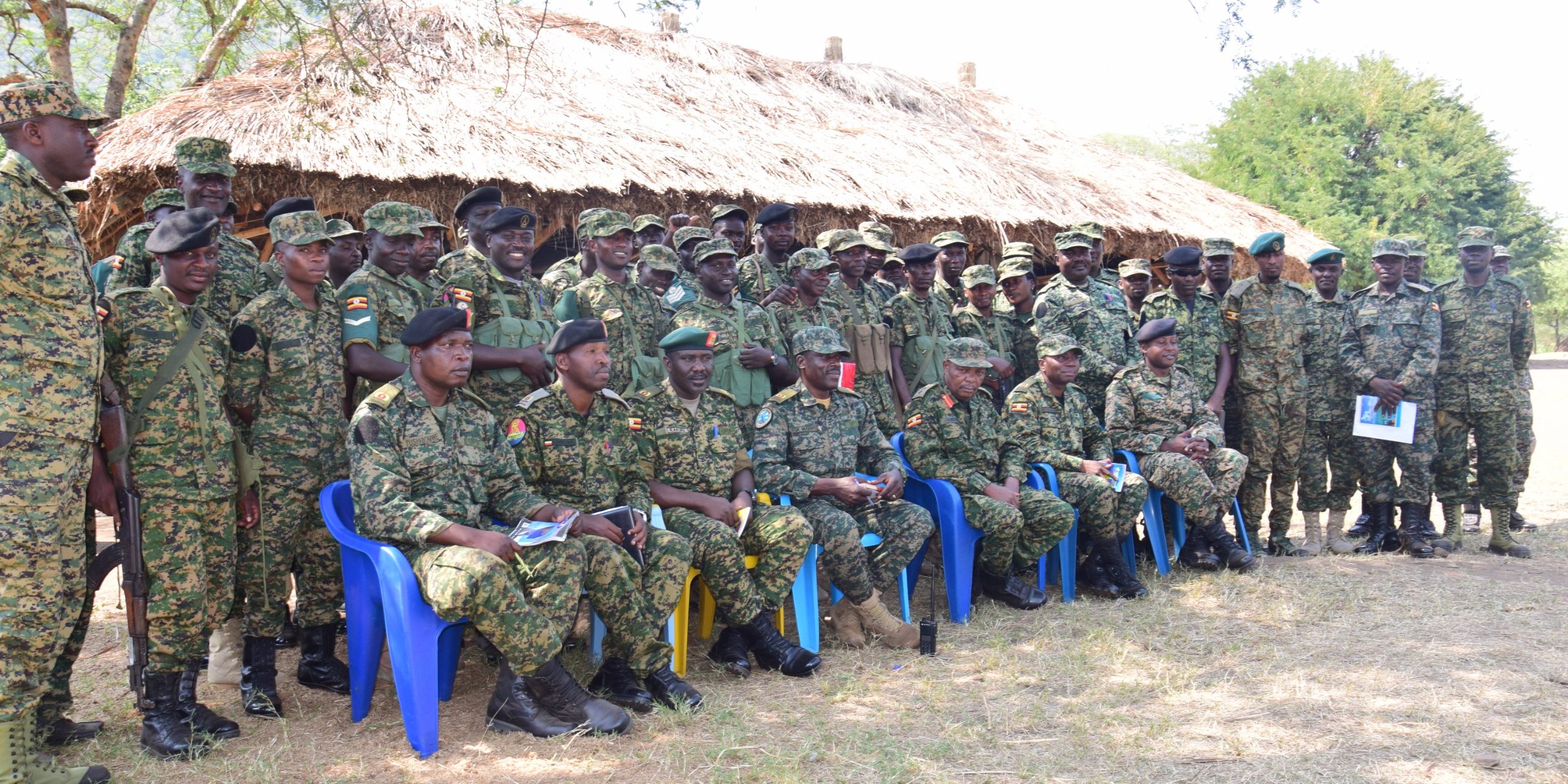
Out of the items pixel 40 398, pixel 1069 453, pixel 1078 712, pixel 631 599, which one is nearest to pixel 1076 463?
pixel 1069 453

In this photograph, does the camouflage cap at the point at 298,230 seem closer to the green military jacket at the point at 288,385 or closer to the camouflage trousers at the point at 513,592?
the green military jacket at the point at 288,385

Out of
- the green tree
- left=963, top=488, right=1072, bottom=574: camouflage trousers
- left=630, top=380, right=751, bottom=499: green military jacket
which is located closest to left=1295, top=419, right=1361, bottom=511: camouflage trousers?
left=963, top=488, right=1072, bottom=574: camouflage trousers

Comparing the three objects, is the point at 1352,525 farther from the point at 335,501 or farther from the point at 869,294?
the point at 335,501

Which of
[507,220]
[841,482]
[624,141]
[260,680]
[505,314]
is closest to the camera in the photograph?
[260,680]

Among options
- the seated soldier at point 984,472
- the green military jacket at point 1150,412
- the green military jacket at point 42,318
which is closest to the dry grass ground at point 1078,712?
the seated soldier at point 984,472

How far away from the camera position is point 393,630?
3.60 m

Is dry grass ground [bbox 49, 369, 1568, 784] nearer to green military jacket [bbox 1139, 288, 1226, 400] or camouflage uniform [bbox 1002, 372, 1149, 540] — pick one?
camouflage uniform [bbox 1002, 372, 1149, 540]

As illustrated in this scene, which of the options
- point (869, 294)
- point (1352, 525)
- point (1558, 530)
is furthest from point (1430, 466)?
point (869, 294)

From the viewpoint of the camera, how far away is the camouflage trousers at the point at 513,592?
349 cm

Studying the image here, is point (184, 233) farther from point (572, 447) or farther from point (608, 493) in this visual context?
point (608, 493)

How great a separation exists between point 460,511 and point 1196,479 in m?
4.17

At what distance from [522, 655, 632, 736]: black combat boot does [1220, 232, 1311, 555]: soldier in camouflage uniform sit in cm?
484

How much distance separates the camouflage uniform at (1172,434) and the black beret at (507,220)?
3619mm

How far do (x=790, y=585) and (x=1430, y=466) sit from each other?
5001 millimetres
